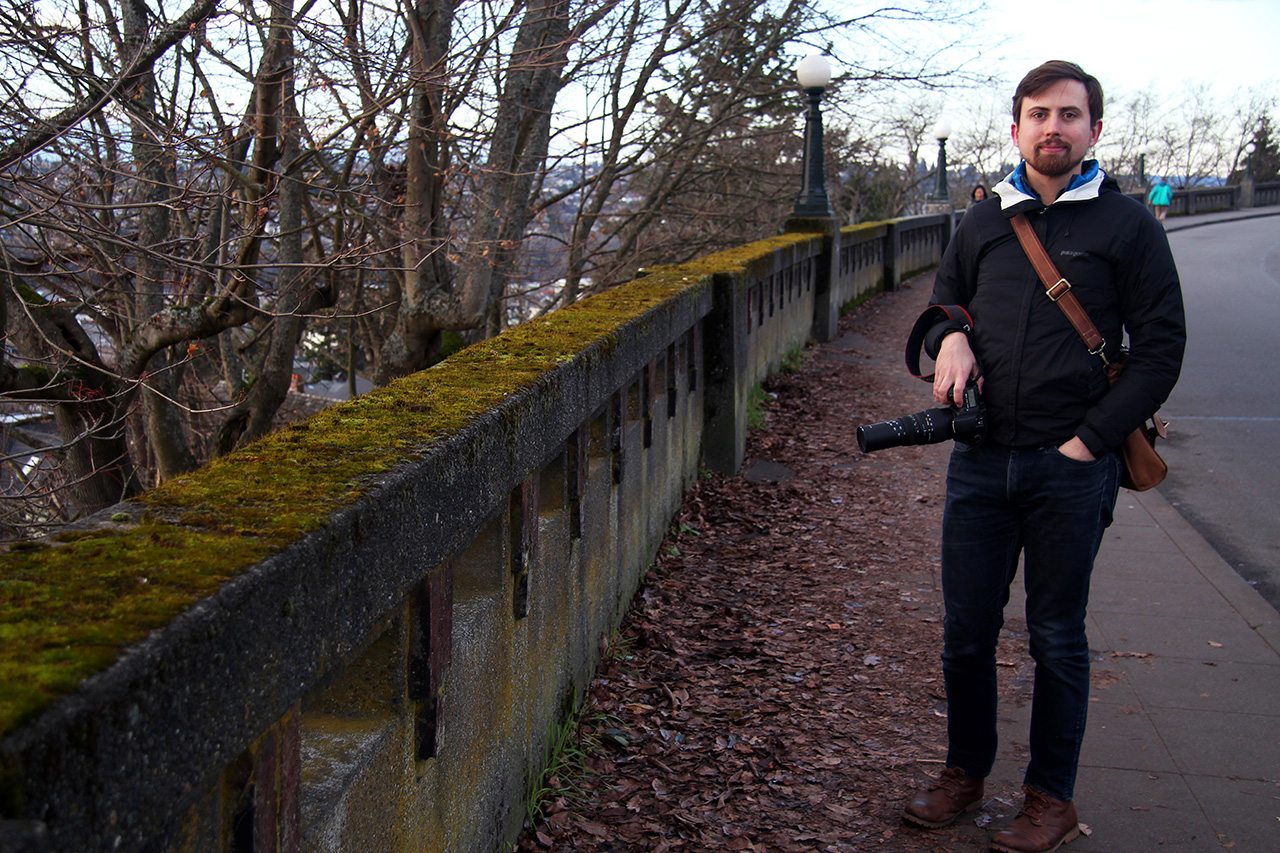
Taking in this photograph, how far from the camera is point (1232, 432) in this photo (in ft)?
28.7

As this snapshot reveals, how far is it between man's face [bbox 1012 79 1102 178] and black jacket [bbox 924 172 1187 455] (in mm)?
87

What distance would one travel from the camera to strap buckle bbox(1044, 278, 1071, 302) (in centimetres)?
304

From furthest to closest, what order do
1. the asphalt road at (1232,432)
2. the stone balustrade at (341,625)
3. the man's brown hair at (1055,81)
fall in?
the asphalt road at (1232,432)
the man's brown hair at (1055,81)
the stone balustrade at (341,625)

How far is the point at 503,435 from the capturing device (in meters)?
2.55

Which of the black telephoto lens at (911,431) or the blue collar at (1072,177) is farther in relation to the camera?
the black telephoto lens at (911,431)

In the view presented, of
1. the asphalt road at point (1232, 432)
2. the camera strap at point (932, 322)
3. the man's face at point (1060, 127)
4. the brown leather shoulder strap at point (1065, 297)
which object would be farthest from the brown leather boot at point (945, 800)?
the asphalt road at point (1232, 432)

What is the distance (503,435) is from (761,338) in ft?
23.9

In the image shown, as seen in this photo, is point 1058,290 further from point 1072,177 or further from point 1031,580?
point 1031,580

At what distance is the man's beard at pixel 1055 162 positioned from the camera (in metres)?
3.06

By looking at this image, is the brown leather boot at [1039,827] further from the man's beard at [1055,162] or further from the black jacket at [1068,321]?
the man's beard at [1055,162]

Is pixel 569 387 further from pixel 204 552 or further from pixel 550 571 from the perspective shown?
pixel 204 552

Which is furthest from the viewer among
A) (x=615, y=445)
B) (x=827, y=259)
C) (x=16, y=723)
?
(x=827, y=259)

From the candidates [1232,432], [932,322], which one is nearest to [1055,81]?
[932,322]

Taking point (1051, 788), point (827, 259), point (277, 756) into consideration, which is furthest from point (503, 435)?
point (827, 259)
